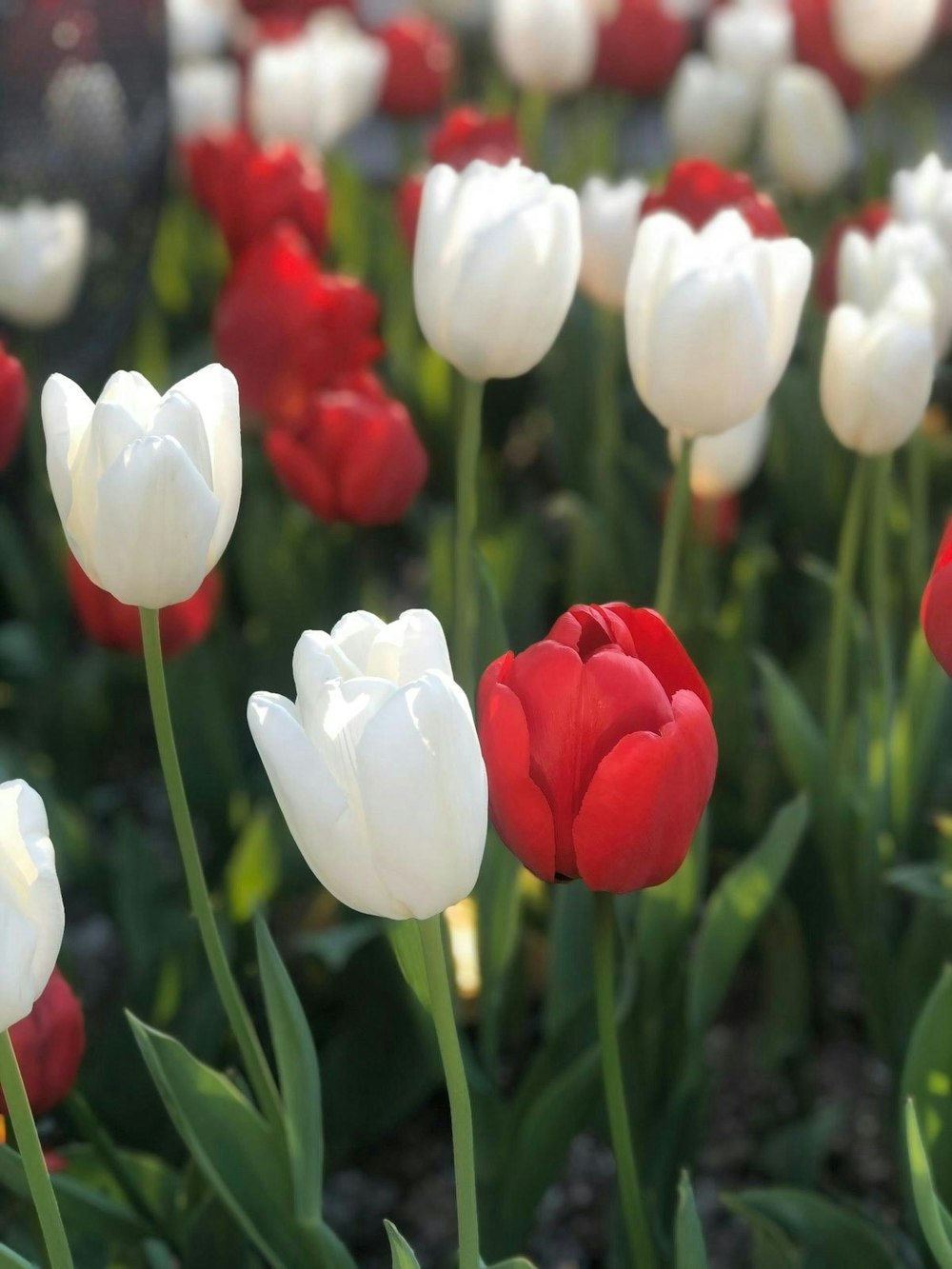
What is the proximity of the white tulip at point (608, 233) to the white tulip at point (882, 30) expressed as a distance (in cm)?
69

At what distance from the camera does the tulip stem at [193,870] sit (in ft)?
2.36

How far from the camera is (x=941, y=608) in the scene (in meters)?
0.74

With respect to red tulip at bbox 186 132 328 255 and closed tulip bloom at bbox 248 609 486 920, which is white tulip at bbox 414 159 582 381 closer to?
closed tulip bloom at bbox 248 609 486 920

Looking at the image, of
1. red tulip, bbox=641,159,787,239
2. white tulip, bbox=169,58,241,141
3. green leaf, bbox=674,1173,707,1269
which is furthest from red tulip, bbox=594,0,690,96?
green leaf, bbox=674,1173,707,1269

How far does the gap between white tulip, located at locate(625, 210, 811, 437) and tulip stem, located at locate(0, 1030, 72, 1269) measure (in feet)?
1.55

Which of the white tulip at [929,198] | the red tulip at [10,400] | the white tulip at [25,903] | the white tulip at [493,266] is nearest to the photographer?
the white tulip at [25,903]

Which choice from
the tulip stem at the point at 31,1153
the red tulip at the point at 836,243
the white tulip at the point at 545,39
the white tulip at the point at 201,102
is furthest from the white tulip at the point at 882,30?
the tulip stem at the point at 31,1153

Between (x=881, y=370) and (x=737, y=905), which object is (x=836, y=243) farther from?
(x=737, y=905)

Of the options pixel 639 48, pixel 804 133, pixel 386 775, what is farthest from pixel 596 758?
pixel 639 48

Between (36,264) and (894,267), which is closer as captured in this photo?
(894,267)

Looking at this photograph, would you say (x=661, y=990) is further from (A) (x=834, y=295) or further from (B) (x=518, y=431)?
(B) (x=518, y=431)

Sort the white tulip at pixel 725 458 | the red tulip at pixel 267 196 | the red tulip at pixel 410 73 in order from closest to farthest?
the white tulip at pixel 725 458
the red tulip at pixel 267 196
the red tulip at pixel 410 73

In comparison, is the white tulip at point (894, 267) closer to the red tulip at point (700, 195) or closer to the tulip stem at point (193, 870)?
the red tulip at point (700, 195)

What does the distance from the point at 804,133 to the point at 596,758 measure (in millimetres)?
1250
